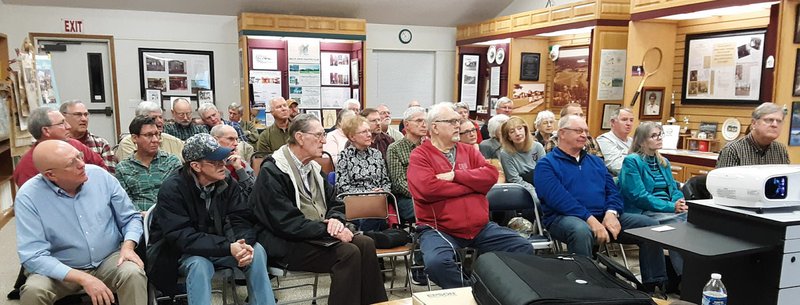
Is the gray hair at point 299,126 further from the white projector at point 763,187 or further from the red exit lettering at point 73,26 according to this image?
the red exit lettering at point 73,26

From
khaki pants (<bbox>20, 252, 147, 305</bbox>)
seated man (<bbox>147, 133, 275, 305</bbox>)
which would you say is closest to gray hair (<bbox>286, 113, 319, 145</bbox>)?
seated man (<bbox>147, 133, 275, 305</bbox>)

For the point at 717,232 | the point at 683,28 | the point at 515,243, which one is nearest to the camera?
the point at 717,232

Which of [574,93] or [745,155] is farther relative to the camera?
[574,93]

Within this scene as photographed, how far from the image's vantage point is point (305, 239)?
2984 mm

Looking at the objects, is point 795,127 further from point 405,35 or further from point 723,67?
point 405,35

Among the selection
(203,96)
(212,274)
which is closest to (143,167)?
(212,274)

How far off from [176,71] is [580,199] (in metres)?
7.02

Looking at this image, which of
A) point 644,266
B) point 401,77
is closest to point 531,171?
point 644,266

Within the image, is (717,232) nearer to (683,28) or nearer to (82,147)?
(82,147)

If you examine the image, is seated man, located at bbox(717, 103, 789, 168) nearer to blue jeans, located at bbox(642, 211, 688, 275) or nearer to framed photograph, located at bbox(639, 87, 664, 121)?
blue jeans, located at bbox(642, 211, 688, 275)

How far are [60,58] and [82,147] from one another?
5256 mm

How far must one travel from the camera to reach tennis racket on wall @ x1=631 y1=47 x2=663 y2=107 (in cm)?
616

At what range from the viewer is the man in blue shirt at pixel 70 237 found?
8.23 ft

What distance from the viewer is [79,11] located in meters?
7.82
